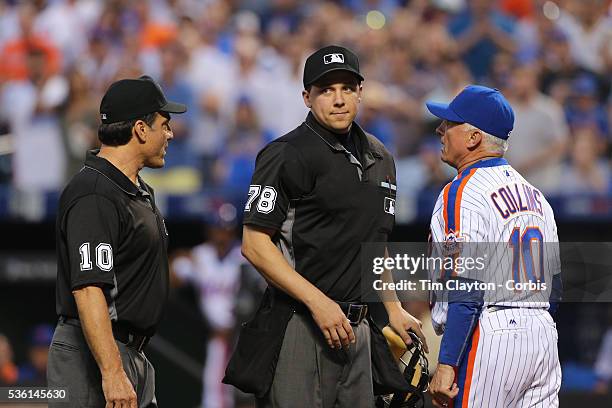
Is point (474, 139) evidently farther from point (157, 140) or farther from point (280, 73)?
point (280, 73)

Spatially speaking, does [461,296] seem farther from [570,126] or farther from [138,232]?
[570,126]

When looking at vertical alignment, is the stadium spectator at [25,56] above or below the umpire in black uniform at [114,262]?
above

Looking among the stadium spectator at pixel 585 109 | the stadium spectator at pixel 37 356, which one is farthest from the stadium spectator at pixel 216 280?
the stadium spectator at pixel 585 109

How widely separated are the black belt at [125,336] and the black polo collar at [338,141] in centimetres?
106

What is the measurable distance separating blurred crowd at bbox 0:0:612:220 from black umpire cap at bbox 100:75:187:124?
4575 mm

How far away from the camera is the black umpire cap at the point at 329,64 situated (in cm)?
409

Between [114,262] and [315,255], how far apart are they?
30.7 inches

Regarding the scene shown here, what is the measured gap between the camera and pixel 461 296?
12.7 feet

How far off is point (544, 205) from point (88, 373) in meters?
1.88

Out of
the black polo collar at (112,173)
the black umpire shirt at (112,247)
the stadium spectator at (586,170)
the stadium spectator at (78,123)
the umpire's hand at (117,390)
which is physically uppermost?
the stadium spectator at (78,123)

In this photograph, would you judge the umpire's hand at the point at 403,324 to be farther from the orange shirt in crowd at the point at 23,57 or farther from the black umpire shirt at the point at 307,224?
the orange shirt in crowd at the point at 23,57

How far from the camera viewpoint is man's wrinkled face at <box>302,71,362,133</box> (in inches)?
163

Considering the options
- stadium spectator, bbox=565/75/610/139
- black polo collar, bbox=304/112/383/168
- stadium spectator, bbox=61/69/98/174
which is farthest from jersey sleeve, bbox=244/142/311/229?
stadium spectator, bbox=565/75/610/139

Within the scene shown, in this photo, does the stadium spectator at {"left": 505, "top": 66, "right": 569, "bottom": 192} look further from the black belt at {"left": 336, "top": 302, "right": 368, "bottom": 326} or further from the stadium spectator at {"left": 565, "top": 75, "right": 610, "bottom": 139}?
the black belt at {"left": 336, "top": 302, "right": 368, "bottom": 326}
